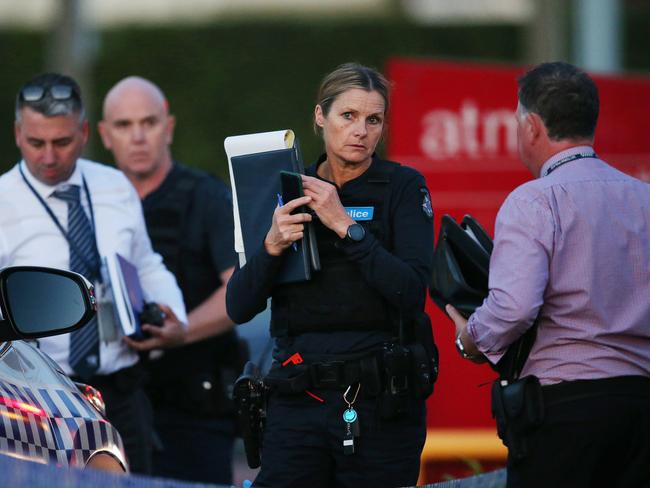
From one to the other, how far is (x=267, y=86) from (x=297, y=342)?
38.1 feet

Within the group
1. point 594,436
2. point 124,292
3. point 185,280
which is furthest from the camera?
point 185,280

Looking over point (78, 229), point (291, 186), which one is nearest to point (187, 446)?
point (78, 229)

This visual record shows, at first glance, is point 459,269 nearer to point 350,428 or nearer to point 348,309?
point 348,309

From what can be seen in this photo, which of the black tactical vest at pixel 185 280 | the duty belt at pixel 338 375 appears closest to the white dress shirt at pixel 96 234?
the black tactical vest at pixel 185 280

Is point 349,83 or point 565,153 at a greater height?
point 349,83

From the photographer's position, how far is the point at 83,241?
5.41 m

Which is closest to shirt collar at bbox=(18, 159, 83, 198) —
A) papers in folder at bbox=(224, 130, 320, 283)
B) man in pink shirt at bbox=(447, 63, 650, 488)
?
papers in folder at bbox=(224, 130, 320, 283)

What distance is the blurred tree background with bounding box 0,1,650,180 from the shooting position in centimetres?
1562

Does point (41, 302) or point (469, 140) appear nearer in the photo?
point (41, 302)

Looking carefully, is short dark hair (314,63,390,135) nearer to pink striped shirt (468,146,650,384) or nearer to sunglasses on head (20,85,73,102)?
pink striped shirt (468,146,650,384)

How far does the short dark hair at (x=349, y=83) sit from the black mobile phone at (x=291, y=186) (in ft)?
1.12

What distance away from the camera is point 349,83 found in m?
4.45

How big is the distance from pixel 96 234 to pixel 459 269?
1731 millimetres

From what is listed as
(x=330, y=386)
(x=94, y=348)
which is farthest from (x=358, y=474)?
(x=94, y=348)
